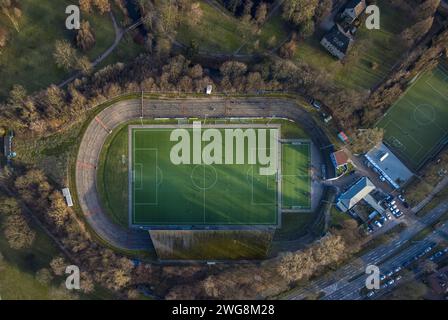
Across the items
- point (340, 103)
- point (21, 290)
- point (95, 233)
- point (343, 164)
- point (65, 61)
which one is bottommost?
point (21, 290)

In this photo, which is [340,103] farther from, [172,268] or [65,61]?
[65,61]

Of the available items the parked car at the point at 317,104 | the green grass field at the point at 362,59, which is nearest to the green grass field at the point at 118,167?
the parked car at the point at 317,104

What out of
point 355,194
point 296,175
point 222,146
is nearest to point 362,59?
point 296,175

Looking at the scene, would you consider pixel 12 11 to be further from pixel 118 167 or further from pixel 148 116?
pixel 118 167

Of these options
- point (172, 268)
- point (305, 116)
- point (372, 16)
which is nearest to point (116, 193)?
point (172, 268)

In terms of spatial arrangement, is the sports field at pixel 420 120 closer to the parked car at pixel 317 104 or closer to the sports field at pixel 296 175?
the parked car at pixel 317 104

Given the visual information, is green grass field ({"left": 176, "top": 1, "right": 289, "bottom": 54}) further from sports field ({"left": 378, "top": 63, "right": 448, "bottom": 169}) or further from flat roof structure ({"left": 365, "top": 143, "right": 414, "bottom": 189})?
flat roof structure ({"left": 365, "top": 143, "right": 414, "bottom": 189})

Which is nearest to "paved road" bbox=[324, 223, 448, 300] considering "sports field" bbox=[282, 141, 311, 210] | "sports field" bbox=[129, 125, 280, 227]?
"sports field" bbox=[282, 141, 311, 210]
